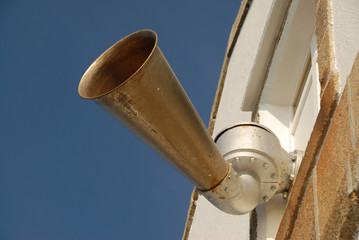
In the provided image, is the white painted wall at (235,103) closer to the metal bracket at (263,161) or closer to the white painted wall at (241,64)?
the white painted wall at (241,64)

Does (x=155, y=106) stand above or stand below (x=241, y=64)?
below

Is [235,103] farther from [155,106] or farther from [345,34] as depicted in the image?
[155,106]

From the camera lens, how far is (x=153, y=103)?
1678 millimetres

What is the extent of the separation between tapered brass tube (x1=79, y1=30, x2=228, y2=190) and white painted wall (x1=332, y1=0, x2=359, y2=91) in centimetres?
48

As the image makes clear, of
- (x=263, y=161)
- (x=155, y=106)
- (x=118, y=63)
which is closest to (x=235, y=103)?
(x=263, y=161)

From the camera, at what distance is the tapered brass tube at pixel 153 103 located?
5.38ft

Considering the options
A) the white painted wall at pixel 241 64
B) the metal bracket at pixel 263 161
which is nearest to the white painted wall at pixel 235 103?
the white painted wall at pixel 241 64

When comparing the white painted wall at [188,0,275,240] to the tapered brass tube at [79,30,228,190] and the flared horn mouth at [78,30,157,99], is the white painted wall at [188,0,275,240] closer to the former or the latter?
the tapered brass tube at [79,30,228,190]

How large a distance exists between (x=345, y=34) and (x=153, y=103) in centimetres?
74

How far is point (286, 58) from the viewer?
2.80 m

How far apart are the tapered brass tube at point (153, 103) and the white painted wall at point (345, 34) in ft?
1.56

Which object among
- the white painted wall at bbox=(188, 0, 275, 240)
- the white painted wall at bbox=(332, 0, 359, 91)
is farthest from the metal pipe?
the white painted wall at bbox=(188, 0, 275, 240)

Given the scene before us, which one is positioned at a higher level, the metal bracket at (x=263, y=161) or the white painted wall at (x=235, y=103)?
the white painted wall at (x=235, y=103)

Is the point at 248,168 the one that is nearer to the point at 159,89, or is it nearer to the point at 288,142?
the point at 288,142
